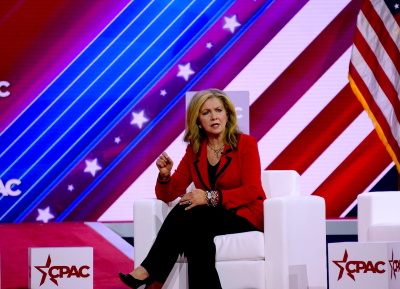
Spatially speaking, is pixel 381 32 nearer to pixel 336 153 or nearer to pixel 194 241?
pixel 336 153

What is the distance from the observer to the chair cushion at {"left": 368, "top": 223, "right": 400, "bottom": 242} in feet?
14.1

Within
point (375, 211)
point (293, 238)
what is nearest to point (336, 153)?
point (375, 211)

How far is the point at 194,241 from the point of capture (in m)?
3.80

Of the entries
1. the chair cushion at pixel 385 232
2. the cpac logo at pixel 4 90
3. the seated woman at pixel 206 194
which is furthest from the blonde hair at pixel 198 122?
the cpac logo at pixel 4 90

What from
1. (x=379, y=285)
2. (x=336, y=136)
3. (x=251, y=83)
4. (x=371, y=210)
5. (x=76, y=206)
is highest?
(x=251, y=83)

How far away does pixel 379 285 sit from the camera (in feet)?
11.1

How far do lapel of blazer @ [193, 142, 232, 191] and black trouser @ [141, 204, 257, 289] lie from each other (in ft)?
0.87

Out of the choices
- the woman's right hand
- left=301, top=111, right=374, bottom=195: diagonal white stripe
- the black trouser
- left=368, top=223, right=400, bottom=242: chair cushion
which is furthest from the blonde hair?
left=301, top=111, right=374, bottom=195: diagonal white stripe

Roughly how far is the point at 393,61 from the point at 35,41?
3.05 m

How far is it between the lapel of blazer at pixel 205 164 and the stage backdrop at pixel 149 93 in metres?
2.28

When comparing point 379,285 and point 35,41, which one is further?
point 35,41

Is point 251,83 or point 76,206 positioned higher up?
point 251,83

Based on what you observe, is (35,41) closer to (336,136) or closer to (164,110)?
(164,110)

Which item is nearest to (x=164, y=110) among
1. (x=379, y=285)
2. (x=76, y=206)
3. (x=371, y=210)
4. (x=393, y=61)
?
(x=76, y=206)
